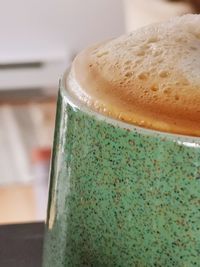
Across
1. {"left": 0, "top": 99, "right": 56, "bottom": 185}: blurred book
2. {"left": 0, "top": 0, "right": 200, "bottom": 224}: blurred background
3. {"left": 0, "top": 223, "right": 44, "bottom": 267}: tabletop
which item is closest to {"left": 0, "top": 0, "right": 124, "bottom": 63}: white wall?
{"left": 0, "top": 0, "right": 200, "bottom": 224}: blurred background

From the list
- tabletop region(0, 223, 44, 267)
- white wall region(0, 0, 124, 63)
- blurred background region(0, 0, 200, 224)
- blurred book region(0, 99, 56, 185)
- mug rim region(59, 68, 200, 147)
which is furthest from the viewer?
white wall region(0, 0, 124, 63)

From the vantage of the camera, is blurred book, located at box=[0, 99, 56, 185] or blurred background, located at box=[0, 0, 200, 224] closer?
blurred book, located at box=[0, 99, 56, 185]

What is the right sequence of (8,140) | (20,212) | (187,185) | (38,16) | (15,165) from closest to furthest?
1. (187,185)
2. (20,212)
3. (15,165)
4. (8,140)
5. (38,16)

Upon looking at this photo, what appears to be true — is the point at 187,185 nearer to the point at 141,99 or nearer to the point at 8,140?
the point at 141,99

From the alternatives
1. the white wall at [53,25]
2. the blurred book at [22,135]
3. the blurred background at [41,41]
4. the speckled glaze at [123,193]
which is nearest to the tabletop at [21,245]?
the speckled glaze at [123,193]

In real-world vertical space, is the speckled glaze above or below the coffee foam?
below

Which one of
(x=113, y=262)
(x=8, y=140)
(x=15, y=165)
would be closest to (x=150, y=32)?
(x=113, y=262)

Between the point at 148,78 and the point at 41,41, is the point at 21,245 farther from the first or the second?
the point at 41,41

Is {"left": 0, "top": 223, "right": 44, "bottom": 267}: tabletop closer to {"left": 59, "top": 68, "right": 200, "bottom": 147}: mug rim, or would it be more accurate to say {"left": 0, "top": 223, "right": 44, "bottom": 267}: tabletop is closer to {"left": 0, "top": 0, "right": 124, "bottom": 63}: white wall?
{"left": 59, "top": 68, "right": 200, "bottom": 147}: mug rim
